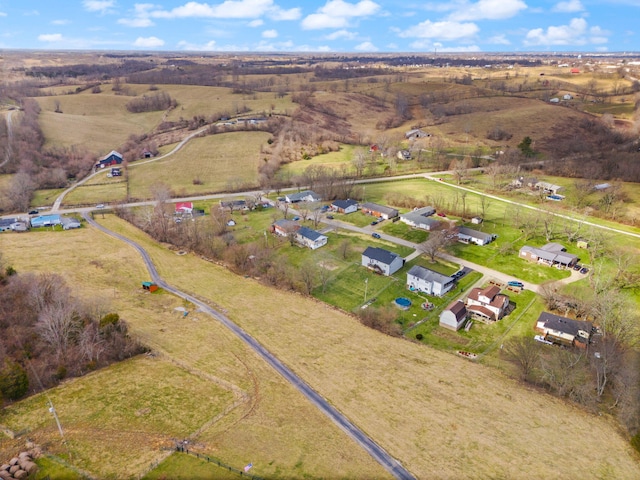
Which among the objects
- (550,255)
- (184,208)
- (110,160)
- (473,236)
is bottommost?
(550,255)

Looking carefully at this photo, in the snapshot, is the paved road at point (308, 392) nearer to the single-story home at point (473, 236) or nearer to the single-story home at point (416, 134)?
the single-story home at point (473, 236)

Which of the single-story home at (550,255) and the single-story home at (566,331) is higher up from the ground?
the single-story home at (550,255)

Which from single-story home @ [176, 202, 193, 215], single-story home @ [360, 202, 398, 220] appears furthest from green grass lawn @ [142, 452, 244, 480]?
single-story home @ [176, 202, 193, 215]

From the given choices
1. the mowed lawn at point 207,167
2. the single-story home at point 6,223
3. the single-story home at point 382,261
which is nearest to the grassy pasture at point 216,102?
the mowed lawn at point 207,167

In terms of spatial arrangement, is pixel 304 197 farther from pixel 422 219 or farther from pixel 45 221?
pixel 45 221

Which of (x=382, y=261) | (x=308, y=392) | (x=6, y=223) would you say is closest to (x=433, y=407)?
(x=308, y=392)

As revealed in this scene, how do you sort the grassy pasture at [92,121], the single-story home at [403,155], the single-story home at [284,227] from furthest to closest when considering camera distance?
the single-story home at [403,155] < the grassy pasture at [92,121] < the single-story home at [284,227]

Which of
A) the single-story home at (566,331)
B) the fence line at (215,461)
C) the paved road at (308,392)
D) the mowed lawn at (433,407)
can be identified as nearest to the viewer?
the fence line at (215,461)
